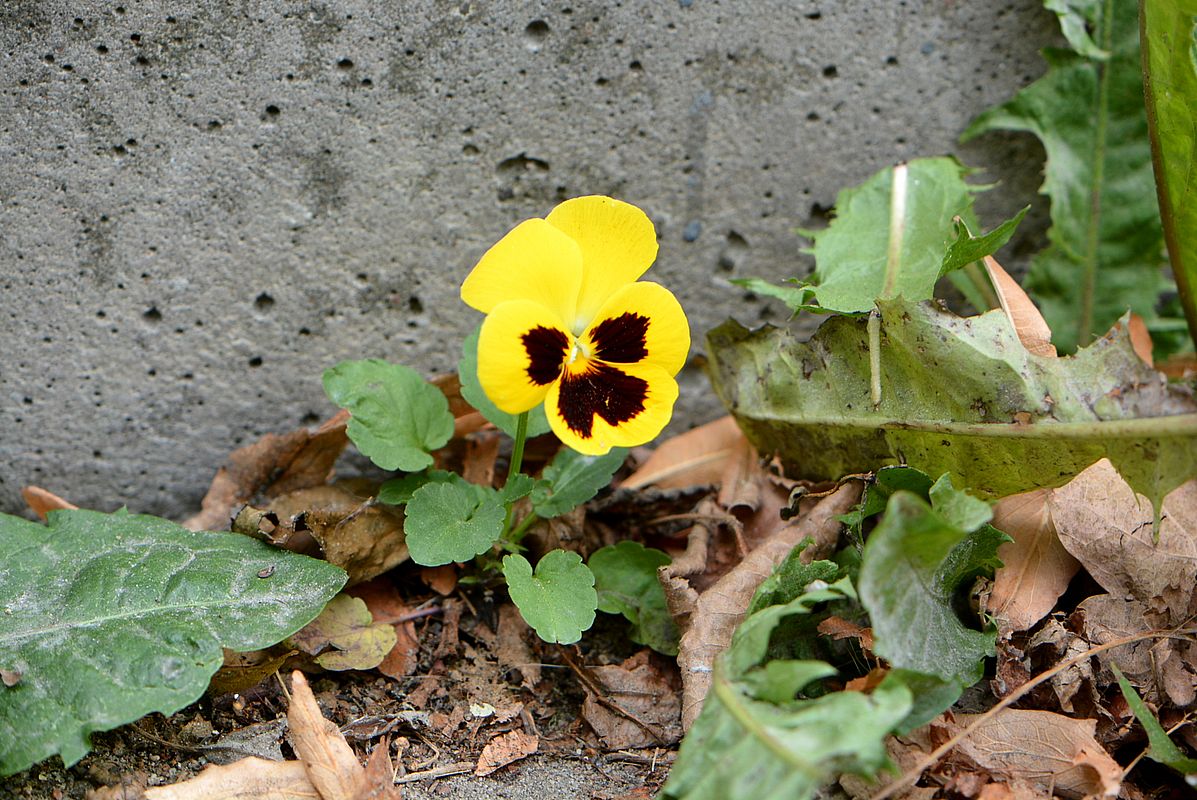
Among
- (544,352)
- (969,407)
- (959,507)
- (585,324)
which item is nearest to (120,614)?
(544,352)

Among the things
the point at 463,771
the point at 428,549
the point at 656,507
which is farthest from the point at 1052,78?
the point at 463,771

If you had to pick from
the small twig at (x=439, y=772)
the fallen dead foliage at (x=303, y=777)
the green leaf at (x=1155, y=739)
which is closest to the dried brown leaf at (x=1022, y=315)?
the green leaf at (x=1155, y=739)

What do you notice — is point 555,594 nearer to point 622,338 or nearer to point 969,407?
point 622,338

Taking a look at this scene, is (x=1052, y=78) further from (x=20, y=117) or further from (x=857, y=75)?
(x=20, y=117)

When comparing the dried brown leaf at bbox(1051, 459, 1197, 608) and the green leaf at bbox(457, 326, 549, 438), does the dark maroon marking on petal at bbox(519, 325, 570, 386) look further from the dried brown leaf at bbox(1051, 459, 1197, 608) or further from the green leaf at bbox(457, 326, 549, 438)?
the dried brown leaf at bbox(1051, 459, 1197, 608)

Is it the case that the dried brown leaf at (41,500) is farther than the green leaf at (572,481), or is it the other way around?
the dried brown leaf at (41,500)

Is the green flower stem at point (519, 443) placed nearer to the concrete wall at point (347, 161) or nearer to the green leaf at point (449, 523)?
the green leaf at point (449, 523)
